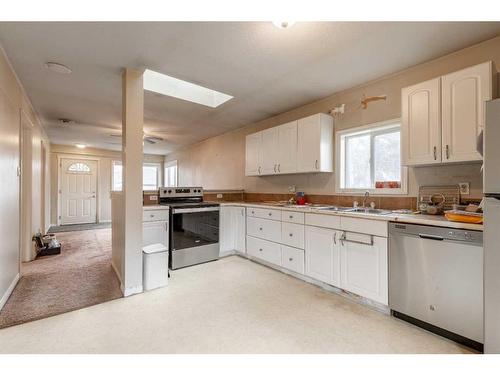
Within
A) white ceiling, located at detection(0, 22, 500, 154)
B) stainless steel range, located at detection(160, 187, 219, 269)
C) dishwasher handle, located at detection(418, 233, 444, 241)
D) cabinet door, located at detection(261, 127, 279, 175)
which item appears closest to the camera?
dishwasher handle, located at detection(418, 233, 444, 241)

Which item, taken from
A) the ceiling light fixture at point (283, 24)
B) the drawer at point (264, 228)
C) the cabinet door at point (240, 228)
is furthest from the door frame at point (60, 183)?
the ceiling light fixture at point (283, 24)

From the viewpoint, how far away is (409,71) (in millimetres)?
2559

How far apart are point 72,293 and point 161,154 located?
702cm

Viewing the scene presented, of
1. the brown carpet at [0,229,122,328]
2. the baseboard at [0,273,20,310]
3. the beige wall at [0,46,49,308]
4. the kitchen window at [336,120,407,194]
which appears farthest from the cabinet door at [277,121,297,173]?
the baseboard at [0,273,20,310]

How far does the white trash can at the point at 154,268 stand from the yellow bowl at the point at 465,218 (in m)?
2.73

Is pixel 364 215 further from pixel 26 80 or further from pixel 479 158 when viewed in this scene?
pixel 26 80

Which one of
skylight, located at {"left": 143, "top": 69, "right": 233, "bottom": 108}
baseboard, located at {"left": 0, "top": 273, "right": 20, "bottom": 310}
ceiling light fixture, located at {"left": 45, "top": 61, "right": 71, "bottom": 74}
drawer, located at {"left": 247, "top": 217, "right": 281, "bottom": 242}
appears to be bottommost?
baseboard, located at {"left": 0, "top": 273, "right": 20, "bottom": 310}

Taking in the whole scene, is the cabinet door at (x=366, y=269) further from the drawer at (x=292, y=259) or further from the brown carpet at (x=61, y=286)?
Result: the brown carpet at (x=61, y=286)

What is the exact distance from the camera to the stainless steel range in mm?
3271

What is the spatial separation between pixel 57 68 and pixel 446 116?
3.81 meters

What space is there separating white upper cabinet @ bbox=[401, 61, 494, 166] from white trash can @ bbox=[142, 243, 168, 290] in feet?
9.09

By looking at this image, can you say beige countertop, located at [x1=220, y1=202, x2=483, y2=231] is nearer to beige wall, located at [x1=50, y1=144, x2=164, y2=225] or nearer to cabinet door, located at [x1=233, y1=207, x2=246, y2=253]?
cabinet door, located at [x1=233, y1=207, x2=246, y2=253]
